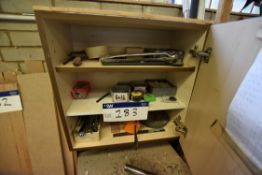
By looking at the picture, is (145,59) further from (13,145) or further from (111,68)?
(13,145)

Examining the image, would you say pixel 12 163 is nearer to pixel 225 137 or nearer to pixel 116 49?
pixel 116 49

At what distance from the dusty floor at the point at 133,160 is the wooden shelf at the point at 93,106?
14.3 inches

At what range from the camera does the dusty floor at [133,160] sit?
2.63 ft

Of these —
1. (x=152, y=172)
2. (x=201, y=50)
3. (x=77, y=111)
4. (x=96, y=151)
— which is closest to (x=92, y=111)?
(x=77, y=111)

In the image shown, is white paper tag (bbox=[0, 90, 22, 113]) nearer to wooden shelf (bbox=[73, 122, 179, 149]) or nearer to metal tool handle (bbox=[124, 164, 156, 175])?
wooden shelf (bbox=[73, 122, 179, 149])

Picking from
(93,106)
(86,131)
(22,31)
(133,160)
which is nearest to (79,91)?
(93,106)

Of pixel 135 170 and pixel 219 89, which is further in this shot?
pixel 135 170

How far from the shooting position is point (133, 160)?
2.85 feet

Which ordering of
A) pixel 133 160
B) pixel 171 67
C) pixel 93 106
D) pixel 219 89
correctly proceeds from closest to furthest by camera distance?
pixel 219 89 → pixel 171 67 → pixel 93 106 → pixel 133 160

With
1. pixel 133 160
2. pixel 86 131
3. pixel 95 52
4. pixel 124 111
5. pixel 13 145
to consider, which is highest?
pixel 95 52

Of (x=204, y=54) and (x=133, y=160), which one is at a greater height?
(x=204, y=54)

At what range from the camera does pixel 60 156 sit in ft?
2.88

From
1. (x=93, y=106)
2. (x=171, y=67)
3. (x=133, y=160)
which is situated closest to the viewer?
(x=171, y=67)

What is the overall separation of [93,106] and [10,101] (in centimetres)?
46
